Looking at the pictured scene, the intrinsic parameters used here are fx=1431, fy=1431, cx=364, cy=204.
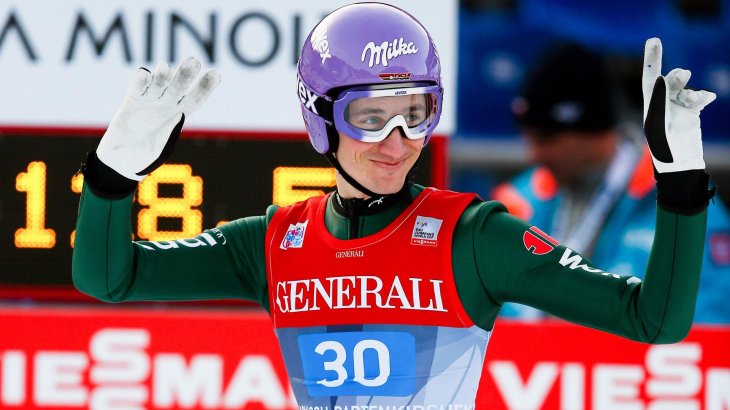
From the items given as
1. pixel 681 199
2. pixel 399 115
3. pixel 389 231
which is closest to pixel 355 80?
pixel 399 115

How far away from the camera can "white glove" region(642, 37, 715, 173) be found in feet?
8.89

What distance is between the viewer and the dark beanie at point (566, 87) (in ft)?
25.9

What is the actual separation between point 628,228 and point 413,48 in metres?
4.94

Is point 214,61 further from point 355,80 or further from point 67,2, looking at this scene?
point 355,80

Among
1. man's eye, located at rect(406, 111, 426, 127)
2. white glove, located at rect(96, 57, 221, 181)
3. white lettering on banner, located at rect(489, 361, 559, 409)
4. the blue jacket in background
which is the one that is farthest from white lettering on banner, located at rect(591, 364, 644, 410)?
white glove, located at rect(96, 57, 221, 181)

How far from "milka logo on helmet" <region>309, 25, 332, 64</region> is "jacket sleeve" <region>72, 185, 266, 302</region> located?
446 millimetres

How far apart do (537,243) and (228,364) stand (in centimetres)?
402

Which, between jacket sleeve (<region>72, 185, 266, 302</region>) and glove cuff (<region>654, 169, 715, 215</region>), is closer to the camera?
glove cuff (<region>654, 169, 715, 215</region>)

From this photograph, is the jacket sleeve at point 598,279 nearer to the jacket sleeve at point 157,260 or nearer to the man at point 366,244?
the man at point 366,244

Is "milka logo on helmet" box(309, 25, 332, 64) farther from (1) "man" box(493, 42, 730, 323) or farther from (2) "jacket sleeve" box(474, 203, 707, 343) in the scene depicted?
(1) "man" box(493, 42, 730, 323)

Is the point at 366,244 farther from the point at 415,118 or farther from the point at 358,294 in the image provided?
the point at 415,118

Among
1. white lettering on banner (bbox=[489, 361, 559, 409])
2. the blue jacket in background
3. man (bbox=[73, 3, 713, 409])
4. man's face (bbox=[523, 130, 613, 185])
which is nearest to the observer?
man (bbox=[73, 3, 713, 409])

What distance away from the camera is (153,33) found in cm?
686

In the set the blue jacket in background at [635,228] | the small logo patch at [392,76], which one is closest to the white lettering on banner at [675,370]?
the blue jacket in background at [635,228]
